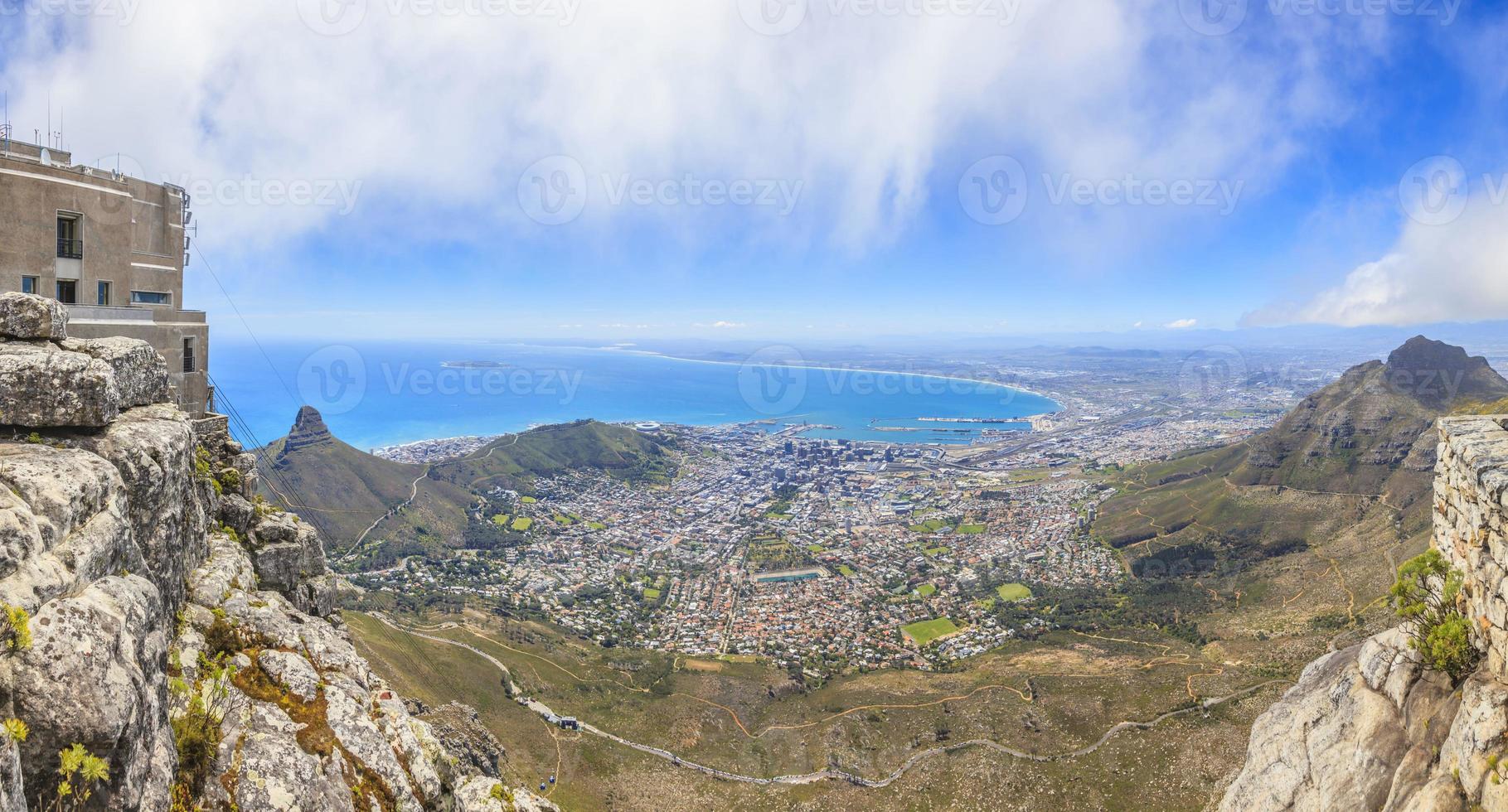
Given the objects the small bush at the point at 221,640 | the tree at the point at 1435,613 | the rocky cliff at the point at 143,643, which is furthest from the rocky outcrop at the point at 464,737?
the tree at the point at 1435,613

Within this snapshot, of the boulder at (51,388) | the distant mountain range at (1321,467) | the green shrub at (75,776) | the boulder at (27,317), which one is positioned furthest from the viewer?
the distant mountain range at (1321,467)

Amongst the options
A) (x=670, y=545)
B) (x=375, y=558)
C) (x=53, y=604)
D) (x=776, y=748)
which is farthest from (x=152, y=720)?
(x=670, y=545)

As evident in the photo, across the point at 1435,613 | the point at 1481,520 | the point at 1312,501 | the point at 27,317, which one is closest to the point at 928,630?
the point at 1312,501

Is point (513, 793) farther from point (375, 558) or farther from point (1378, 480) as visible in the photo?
point (1378, 480)

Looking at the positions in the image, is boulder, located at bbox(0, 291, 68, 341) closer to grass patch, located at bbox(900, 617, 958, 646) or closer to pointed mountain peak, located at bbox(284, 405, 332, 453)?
grass patch, located at bbox(900, 617, 958, 646)

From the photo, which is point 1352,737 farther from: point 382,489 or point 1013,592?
point 382,489

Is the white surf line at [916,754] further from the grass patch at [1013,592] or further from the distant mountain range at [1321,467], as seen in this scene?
the distant mountain range at [1321,467]
